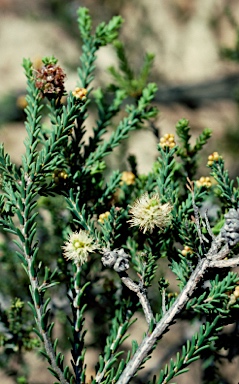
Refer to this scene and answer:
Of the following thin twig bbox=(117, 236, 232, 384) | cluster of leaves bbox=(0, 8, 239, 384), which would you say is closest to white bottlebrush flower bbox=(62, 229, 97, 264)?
cluster of leaves bbox=(0, 8, 239, 384)

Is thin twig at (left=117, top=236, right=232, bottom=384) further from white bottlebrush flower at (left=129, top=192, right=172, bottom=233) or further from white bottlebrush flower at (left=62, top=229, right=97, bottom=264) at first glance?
white bottlebrush flower at (left=62, top=229, right=97, bottom=264)

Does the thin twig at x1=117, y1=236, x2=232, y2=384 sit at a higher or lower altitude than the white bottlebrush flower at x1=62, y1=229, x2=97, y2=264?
lower

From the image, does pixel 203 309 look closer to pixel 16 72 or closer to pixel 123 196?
pixel 123 196

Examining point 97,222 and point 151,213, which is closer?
point 151,213

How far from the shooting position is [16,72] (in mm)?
6375

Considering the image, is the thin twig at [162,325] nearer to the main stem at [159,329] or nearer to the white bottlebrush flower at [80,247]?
the main stem at [159,329]

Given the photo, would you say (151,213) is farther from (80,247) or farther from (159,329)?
(159,329)

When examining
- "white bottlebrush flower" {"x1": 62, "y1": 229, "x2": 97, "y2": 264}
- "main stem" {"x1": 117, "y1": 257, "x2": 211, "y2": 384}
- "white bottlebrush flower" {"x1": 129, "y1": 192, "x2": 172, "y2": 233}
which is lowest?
"main stem" {"x1": 117, "y1": 257, "x2": 211, "y2": 384}

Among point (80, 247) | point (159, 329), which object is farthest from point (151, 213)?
point (159, 329)

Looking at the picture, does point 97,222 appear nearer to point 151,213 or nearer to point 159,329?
point 151,213

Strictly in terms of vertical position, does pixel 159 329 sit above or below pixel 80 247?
below

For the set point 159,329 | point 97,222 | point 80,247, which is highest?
point 97,222

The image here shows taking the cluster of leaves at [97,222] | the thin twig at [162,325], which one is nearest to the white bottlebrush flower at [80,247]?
the cluster of leaves at [97,222]

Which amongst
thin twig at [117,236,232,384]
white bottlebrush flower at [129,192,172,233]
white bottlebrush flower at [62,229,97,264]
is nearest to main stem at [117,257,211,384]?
thin twig at [117,236,232,384]
